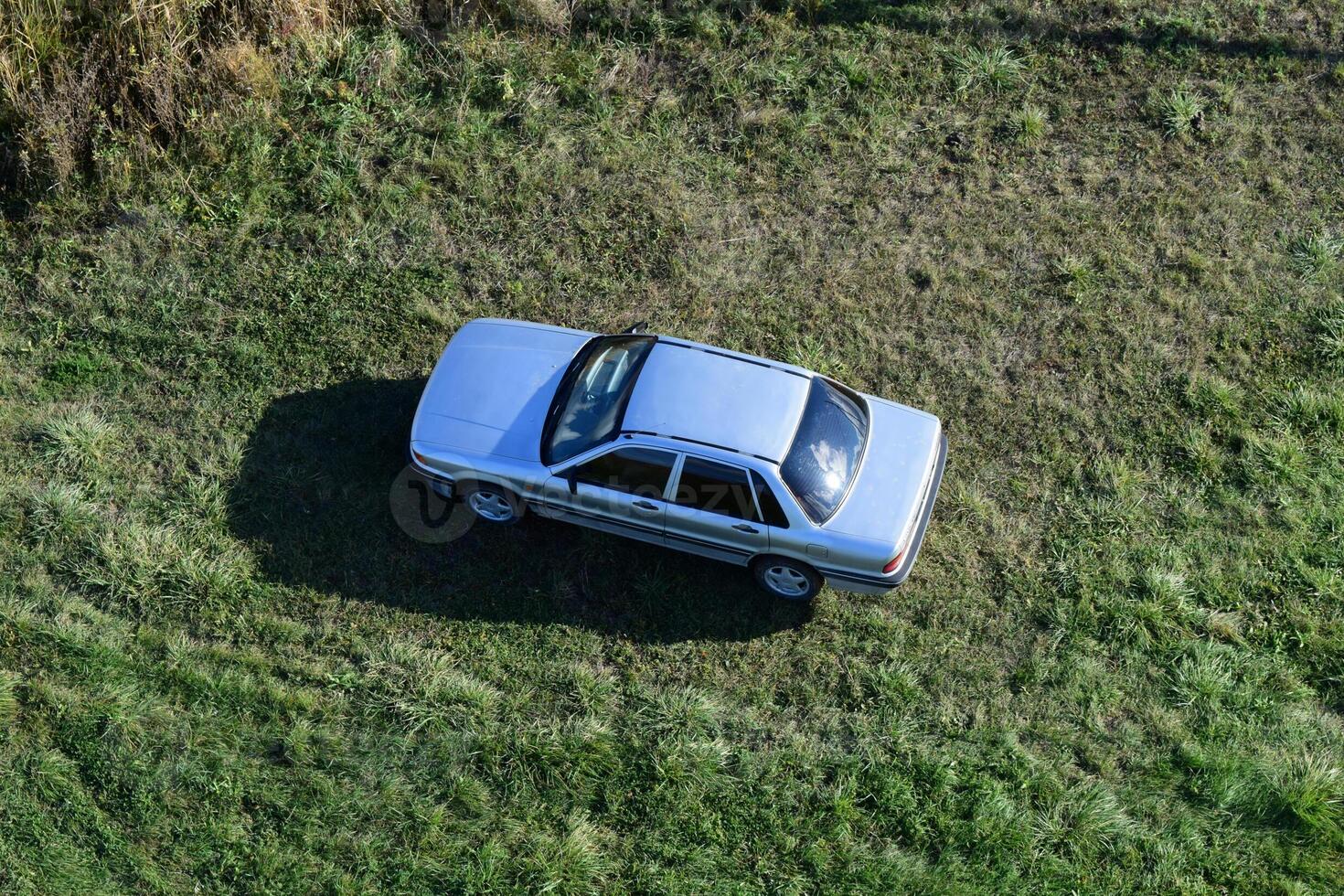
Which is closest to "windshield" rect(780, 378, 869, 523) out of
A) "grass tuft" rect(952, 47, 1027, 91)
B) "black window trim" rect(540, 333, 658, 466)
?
"black window trim" rect(540, 333, 658, 466)

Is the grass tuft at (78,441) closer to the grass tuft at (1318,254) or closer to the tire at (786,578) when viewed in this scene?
the tire at (786,578)

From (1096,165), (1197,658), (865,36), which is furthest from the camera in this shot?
(865,36)

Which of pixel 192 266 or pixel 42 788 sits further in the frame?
pixel 192 266

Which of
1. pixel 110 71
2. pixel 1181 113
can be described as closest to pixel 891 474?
pixel 1181 113

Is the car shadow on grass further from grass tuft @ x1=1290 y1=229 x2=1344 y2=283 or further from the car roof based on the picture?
grass tuft @ x1=1290 y1=229 x2=1344 y2=283

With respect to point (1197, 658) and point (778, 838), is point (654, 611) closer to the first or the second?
point (778, 838)

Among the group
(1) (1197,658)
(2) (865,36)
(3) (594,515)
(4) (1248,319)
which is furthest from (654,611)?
(2) (865,36)

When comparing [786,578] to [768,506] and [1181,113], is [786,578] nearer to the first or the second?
[768,506]

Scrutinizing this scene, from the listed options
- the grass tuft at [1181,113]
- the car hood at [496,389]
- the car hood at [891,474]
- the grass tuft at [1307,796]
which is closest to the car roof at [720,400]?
the car hood at [891,474]

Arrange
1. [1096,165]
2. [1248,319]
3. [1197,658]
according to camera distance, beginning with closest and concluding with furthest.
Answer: [1197,658] → [1248,319] → [1096,165]
